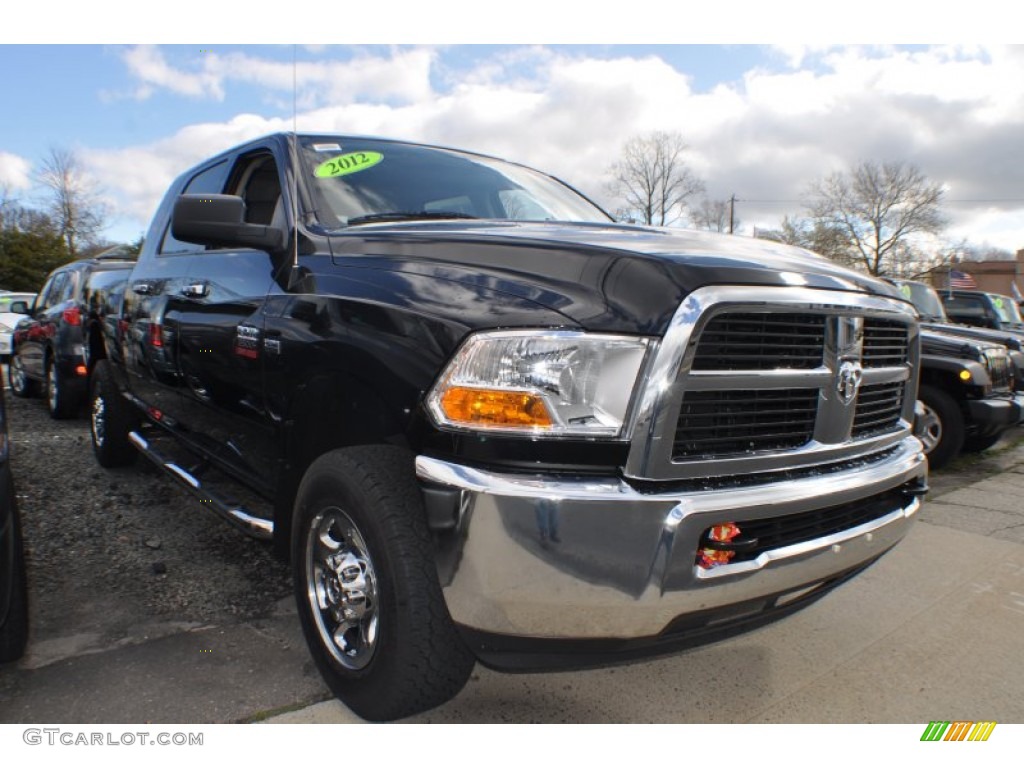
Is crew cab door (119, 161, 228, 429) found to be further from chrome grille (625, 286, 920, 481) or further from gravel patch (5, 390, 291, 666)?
chrome grille (625, 286, 920, 481)

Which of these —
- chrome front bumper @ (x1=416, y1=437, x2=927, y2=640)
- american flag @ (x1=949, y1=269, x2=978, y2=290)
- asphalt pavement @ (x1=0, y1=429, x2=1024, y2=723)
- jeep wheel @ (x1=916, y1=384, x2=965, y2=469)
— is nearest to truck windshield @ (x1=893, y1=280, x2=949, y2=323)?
jeep wheel @ (x1=916, y1=384, x2=965, y2=469)

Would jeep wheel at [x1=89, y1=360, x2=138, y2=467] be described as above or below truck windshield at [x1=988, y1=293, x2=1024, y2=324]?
below

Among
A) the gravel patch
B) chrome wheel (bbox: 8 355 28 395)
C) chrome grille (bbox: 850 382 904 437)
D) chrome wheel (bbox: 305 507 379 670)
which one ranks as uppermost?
chrome grille (bbox: 850 382 904 437)

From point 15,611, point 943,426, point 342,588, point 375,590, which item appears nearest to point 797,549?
point 375,590

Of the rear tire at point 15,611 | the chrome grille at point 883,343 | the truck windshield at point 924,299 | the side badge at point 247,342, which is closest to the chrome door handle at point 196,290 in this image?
the side badge at point 247,342

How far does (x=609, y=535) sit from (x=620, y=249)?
0.73 metres

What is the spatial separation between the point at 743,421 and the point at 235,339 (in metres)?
1.89

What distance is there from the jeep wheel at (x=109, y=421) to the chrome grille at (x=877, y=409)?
14.1 ft

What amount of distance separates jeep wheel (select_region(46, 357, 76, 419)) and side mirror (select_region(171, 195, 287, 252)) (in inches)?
219

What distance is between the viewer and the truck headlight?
1.70 meters

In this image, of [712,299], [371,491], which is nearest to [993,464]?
[712,299]

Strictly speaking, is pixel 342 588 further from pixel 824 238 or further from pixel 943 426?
pixel 824 238

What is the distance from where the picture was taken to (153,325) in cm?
367

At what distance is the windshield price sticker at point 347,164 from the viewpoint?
283 cm
